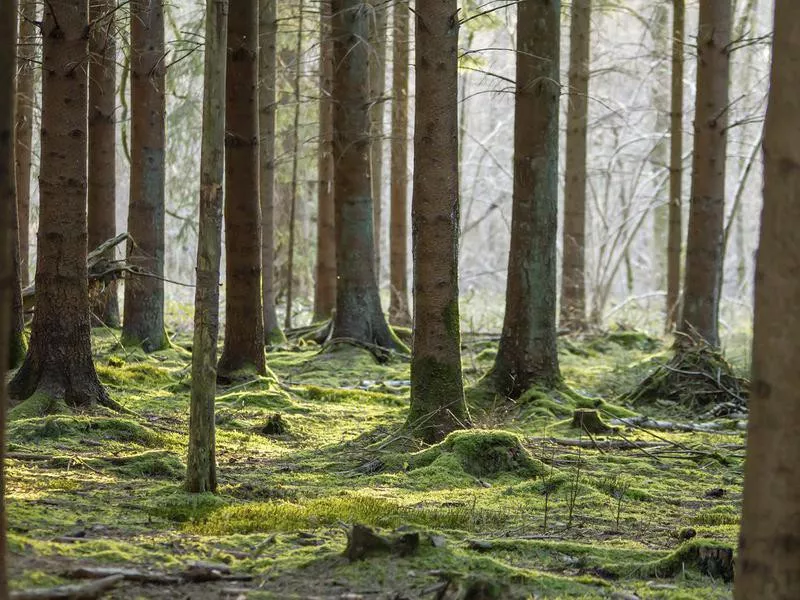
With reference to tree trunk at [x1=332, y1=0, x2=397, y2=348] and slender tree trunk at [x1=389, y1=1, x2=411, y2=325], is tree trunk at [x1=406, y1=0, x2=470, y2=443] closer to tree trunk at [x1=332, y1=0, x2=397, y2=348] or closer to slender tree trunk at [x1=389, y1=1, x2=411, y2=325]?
tree trunk at [x1=332, y1=0, x2=397, y2=348]

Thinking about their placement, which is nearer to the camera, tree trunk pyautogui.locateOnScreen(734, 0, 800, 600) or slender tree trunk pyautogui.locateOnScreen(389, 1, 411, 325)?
tree trunk pyautogui.locateOnScreen(734, 0, 800, 600)

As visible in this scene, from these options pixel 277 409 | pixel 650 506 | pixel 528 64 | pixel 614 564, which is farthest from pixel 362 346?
pixel 614 564

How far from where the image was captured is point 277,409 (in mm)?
10797

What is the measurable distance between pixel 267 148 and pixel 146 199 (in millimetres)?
3153

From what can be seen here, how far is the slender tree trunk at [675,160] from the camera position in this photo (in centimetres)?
1802

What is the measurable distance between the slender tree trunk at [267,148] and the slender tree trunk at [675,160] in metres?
7.08

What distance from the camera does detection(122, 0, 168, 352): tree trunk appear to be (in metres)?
13.8

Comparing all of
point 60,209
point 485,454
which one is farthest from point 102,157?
point 485,454

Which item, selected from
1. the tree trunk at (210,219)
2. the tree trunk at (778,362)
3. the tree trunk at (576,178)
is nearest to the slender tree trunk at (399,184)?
the tree trunk at (576,178)

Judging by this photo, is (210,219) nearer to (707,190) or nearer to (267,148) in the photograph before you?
(707,190)

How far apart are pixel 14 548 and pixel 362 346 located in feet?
36.4

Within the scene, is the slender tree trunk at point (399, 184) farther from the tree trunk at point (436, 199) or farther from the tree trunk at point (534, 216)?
the tree trunk at point (436, 199)

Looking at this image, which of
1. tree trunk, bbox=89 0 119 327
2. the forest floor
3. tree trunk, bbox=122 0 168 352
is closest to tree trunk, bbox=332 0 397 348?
tree trunk, bbox=122 0 168 352

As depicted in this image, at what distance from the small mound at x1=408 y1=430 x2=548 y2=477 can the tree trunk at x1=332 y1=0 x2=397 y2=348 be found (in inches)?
287
